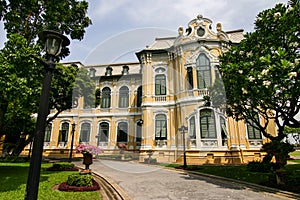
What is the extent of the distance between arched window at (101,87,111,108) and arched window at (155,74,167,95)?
25.2 ft

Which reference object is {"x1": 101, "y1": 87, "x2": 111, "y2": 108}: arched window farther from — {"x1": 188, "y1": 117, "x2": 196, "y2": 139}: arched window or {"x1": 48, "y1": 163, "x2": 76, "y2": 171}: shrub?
{"x1": 48, "y1": 163, "x2": 76, "y2": 171}: shrub

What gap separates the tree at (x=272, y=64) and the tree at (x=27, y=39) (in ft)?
24.4

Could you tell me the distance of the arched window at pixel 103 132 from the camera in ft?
75.7

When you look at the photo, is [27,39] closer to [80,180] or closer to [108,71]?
[80,180]

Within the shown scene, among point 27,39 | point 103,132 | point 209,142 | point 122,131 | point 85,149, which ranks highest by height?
point 27,39

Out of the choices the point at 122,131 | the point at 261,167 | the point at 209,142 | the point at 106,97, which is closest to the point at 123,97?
the point at 106,97

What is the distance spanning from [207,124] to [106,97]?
13.7 m

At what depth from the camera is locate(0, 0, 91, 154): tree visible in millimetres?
6855

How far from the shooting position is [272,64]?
6.94 metres

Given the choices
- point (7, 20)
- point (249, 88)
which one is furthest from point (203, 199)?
point (7, 20)

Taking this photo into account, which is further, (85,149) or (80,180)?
(85,149)

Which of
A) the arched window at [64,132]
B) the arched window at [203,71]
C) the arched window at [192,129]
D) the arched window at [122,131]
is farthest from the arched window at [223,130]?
the arched window at [64,132]

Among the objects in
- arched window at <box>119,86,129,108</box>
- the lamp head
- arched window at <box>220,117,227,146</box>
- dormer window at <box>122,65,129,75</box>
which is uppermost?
dormer window at <box>122,65,129,75</box>

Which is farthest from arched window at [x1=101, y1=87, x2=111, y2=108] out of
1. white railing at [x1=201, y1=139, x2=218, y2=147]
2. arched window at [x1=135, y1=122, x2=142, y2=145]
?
white railing at [x1=201, y1=139, x2=218, y2=147]
